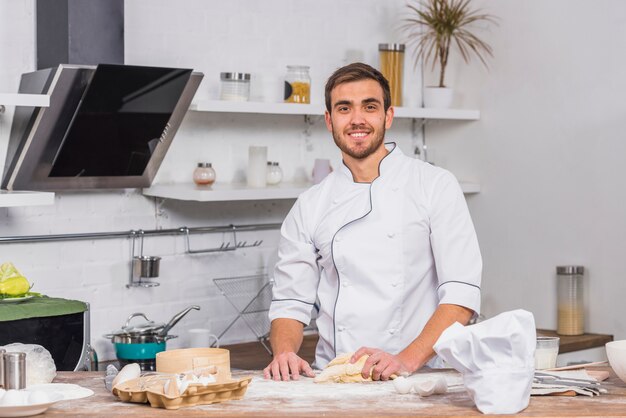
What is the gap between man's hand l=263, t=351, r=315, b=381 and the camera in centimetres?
244

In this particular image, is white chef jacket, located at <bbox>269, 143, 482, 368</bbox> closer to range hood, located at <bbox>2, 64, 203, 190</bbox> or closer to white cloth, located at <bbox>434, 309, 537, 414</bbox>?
white cloth, located at <bbox>434, 309, 537, 414</bbox>

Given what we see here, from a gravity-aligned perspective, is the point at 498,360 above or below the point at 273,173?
below

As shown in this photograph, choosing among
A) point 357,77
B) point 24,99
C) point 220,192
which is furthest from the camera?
point 220,192

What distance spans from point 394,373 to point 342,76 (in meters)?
0.93

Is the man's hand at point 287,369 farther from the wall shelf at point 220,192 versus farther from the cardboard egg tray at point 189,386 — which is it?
the wall shelf at point 220,192

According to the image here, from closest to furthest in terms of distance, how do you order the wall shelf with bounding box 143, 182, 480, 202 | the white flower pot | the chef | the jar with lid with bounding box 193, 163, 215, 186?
1. the chef
2. the wall shelf with bounding box 143, 182, 480, 202
3. the jar with lid with bounding box 193, 163, 215, 186
4. the white flower pot

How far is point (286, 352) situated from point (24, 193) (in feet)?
4.76

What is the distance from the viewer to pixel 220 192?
161 inches

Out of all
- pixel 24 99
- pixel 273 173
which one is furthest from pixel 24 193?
pixel 273 173

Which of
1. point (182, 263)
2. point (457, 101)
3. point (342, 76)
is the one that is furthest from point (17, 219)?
point (457, 101)

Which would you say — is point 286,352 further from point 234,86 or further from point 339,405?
point 234,86

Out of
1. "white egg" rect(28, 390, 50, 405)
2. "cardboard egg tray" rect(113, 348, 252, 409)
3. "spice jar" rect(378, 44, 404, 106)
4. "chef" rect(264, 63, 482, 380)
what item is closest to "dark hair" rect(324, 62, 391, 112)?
"chef" rect(264, 63, 482, 380)

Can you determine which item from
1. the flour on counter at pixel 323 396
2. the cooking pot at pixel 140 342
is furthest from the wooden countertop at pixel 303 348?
the flour on counter at pixel 323 396

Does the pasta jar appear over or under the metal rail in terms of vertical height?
over
